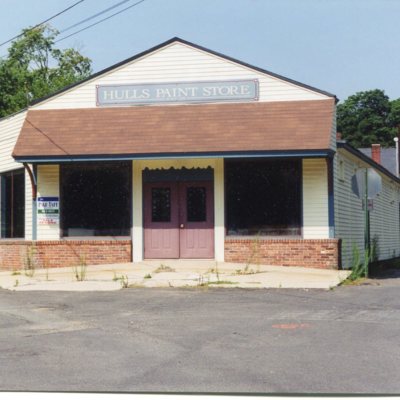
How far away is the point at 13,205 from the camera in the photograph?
2273 cm

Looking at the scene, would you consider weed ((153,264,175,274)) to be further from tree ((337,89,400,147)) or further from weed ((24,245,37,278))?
tree ((337,89,400,147))

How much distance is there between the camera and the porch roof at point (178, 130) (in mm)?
18859

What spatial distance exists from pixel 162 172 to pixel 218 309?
9559 mm

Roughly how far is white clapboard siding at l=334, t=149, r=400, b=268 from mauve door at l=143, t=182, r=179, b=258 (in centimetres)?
444

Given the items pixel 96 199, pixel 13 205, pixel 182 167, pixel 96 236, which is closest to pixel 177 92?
pixel 182 167

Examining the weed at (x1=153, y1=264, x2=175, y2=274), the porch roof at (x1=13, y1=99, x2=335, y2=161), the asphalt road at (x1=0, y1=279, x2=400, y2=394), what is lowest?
the asphalt road at (x1=0, y1=279, x2=400, y2=394)

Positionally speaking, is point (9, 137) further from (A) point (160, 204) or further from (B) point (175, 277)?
(B) point (175, 277)

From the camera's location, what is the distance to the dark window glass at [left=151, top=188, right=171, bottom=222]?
20.3 meters

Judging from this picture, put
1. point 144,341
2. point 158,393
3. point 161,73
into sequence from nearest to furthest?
1. point 158,393
2. point 144,341
3. point 161,73

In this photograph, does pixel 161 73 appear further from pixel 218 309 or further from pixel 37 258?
pixel 218 309

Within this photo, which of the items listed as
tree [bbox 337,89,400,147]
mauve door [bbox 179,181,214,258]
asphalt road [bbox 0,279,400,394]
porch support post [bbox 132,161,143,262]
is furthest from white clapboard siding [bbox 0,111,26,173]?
tree [bbox 337,89,400,147]

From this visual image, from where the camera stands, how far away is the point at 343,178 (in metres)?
21.5

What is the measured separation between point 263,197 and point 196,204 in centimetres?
186

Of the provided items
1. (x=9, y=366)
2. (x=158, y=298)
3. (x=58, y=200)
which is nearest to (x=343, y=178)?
(x=58, y=200)
